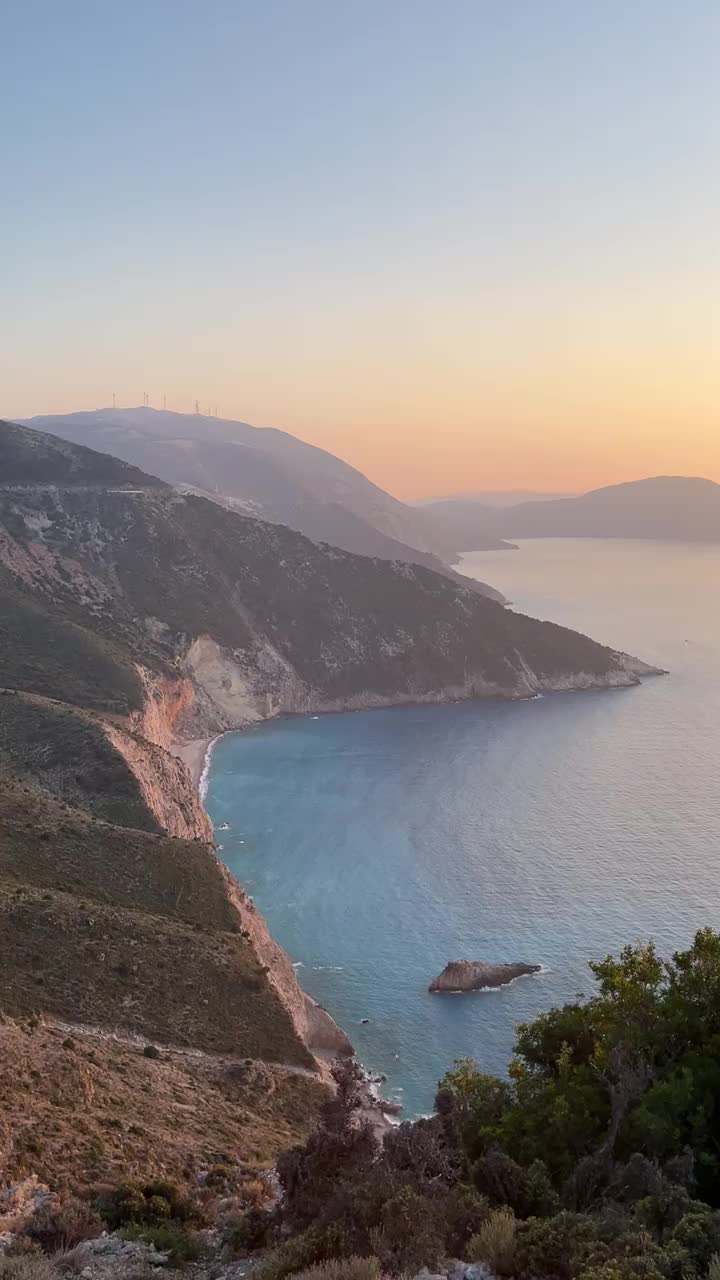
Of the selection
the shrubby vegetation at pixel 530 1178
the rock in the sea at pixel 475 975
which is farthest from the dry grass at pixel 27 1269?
the rock in the sea at pixel 475 975

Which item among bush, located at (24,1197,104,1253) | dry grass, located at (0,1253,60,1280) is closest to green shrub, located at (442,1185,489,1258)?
dry grass, located at (0,1253,60,1280)

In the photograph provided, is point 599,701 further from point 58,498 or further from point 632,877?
point 58,498

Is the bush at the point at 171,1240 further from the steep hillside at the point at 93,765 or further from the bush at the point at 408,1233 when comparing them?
the steep hillside at the point at 93,765

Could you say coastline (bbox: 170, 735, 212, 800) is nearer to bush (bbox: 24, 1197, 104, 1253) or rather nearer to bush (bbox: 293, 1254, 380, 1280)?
bush (bbox: 24, 1197, 104, 1253)

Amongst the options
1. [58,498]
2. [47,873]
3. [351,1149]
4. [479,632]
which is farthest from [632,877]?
[58,498]

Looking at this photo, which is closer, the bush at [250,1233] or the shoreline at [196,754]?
the bush at [250,1233]

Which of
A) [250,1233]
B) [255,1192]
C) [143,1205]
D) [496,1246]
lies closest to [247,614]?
[255,1192]
